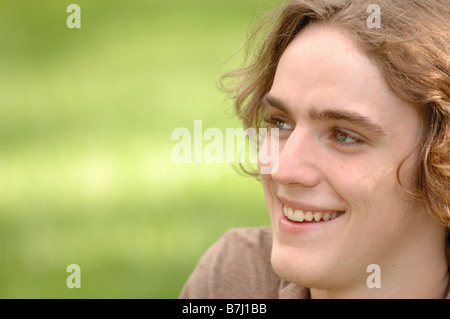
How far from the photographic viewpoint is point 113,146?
5281 mm

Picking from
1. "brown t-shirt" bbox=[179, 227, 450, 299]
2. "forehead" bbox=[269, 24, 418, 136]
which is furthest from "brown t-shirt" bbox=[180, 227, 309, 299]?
"forehead" bbox=[269, 24, 418, 136]

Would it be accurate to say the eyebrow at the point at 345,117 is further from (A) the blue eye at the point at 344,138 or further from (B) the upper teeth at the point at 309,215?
(B) the upper teeth at the point at 309,215

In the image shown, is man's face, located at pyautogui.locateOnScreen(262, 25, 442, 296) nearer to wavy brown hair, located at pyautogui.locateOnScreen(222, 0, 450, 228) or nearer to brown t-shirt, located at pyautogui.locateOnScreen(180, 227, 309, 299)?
wavy brown hair, located at pyautogui.locateOnScreen(222, 0, 450, 228)

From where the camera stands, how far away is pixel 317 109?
95.3 inches

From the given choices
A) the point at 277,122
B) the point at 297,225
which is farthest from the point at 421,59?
the point at 297,225

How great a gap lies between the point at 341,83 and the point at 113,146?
311 centimetres

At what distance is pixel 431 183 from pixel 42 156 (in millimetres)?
3396

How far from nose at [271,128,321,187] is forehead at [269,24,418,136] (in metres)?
0.10

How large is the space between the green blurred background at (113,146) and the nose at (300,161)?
91 centimetres

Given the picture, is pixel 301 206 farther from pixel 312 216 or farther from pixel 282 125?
pixel 282 125

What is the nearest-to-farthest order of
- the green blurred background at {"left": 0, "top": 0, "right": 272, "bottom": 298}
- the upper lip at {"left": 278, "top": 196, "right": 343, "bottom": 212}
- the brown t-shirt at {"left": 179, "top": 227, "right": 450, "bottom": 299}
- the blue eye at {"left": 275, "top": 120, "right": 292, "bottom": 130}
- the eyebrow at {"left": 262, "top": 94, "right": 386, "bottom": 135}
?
the eyebrow at {"left": 262, "top": 94, "right": 386, "bottom": 135}, the upper lip at {"left": 278, "top": 196, "right": 343, "bottom": 212}, the blue eye at {"left": 275, "top": 120, "right": 292, "bottom": 130}, the brown t-shirt at {"left": 179, "top": 227, "right": 450, "bottom": 299}, the green blurred background at {"left": 0, "top": 0, "right": 272, "bottom": 298}

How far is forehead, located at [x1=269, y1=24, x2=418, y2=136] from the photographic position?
2379mm
